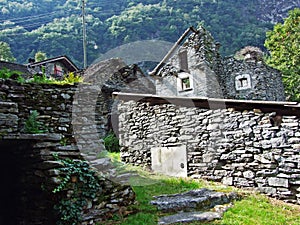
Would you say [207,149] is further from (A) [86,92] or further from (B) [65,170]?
(B) [65,170]

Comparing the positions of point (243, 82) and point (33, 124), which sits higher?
point (243, 82)

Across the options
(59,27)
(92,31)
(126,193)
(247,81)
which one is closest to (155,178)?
(126,193)

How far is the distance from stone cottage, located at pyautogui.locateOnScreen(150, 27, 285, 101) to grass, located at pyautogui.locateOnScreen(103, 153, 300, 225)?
7520 millimetres

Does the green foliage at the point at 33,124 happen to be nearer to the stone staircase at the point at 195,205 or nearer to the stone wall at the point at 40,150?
the stone wall at the point at 40,150

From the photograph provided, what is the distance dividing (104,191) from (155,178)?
10.7 feet

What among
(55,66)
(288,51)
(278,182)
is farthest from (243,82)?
(55,66)

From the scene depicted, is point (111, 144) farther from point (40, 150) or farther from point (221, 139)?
point (40, 150)

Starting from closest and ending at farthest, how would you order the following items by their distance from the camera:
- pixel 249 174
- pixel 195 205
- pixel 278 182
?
pixel 195 205
pixel 278 182
pixel 249 174

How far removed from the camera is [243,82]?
16.1 m

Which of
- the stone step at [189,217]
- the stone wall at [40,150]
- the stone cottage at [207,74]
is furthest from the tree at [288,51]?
the stone wall at [40,150]

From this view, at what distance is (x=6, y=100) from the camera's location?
446cm

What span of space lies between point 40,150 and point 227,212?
11.5ft

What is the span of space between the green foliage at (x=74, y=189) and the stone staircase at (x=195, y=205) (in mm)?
1309

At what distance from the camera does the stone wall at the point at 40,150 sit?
442 cm
